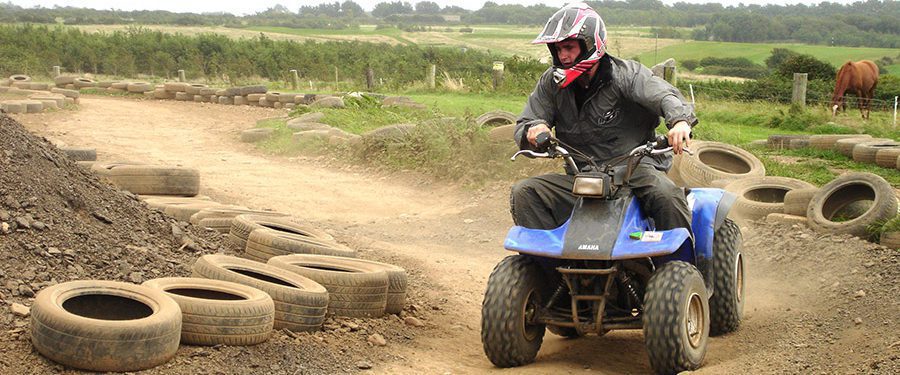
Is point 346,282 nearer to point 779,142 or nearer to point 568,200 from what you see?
point 568,200

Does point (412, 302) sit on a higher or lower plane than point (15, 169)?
lower

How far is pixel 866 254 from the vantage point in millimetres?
9711

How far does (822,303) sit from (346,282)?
3.75m

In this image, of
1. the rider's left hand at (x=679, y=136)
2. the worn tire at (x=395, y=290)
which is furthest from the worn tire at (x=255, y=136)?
the rider's left hand at (x=679, y=136)

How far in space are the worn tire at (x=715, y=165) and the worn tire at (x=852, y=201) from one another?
178cm

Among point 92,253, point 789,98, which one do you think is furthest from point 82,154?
point 789,98

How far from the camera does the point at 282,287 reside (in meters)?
7.16

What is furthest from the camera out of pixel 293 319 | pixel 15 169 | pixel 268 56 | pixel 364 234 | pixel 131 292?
pixel 268 56

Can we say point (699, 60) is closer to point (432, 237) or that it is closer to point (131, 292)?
point (432, 237)

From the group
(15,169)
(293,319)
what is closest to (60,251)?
(15,169)

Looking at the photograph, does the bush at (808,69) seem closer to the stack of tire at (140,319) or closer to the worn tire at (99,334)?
the stack of tire at (140,319)

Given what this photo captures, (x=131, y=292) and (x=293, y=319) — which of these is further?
(x=293, y=319)

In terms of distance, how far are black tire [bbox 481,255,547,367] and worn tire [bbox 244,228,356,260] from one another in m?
2.49

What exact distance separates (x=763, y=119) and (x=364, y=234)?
44.9 ft
